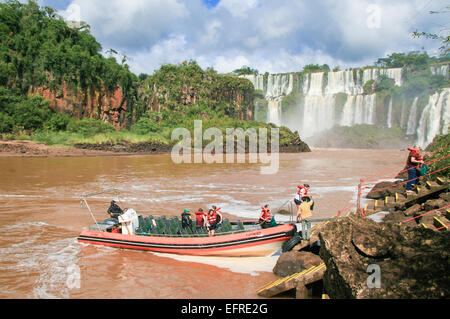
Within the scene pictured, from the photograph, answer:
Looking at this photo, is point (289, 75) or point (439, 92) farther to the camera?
point (289, 75)

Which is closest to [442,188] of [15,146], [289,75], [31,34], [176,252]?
[176,252]

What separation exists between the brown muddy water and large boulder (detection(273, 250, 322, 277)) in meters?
0.29

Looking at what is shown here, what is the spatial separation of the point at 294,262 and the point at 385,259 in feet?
7.59

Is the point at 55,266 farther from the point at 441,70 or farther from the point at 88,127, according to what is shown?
the point at 441,70

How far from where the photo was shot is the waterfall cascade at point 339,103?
56.9m

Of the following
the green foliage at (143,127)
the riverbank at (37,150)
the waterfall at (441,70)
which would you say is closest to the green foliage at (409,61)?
the waterfall at (441,70)

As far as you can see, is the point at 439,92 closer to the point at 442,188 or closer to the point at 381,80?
the point at 381,80

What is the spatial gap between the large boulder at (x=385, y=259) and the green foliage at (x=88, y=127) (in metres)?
41.0

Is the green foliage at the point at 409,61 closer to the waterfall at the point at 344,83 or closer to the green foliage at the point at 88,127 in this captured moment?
the waterfall at the point at 344,83

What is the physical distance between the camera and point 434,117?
168ft

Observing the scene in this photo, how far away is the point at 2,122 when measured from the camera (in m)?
36.6

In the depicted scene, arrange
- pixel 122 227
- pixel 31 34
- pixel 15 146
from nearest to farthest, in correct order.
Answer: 1. pixel 122 227
2. pixel 15 146
3. pixel 31 34

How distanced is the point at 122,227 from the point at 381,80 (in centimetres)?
6627

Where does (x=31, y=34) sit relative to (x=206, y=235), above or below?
above
